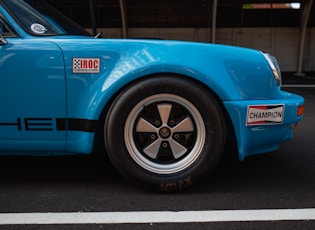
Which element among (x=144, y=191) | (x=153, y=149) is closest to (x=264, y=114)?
(x=153, y=149)

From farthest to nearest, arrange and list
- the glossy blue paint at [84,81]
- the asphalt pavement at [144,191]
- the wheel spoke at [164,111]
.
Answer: the wheel spoke at [164,111] < the glossy blue paint at [84,81] < the asphalt pavement at [144,191]

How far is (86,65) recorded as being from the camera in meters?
2.51

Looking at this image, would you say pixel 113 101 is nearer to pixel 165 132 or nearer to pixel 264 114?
pixel 165 132

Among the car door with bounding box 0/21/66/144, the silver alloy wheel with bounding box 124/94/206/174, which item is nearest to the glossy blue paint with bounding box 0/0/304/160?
the car door with bounding box 0/21/66/144

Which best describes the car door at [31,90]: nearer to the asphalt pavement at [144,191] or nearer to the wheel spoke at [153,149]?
the asphalt pavement at [144,191]

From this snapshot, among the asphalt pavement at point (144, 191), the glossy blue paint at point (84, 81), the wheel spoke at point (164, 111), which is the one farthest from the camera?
the wheel spoke at point (164, 111)

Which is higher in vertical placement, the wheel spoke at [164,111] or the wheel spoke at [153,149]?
the wheel spoke at [164,111]

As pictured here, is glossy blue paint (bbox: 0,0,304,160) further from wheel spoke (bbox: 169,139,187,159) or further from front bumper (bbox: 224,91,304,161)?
wheel spoke (bbox: 169,139,187,159)

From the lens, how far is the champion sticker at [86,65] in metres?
2.51

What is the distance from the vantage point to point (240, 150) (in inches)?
101

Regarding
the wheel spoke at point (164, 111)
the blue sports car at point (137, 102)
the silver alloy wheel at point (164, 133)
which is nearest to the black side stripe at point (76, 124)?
the blue sports car at point (137, 102)

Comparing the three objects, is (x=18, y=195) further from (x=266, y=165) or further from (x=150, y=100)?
(x=266, y=165)

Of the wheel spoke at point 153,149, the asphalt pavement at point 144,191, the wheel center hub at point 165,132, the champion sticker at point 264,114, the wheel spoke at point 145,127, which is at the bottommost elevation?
the asphalt pavement at point 144,191

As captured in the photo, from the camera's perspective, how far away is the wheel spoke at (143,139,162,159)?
104 inches
